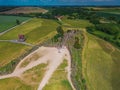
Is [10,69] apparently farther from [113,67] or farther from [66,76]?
[113,67]

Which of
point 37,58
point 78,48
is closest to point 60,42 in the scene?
point 78,48

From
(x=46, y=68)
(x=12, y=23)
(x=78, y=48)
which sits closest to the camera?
(x=46, y=68)

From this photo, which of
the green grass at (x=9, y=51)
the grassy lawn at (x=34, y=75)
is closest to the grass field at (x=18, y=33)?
the green grass at (x=9, y=51)

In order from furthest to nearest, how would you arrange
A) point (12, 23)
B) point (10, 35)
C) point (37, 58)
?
point (12, 23), point (10, 35), point (37, 58)

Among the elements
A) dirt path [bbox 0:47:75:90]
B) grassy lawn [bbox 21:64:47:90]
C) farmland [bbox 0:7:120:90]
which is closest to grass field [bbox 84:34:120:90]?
farmland [bbox 0:7:120:90]

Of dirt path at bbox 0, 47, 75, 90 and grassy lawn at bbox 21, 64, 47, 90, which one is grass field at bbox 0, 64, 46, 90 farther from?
dirt path at bbox 0, 47, 75, 90

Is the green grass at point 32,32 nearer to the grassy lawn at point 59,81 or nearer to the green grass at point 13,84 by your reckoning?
the grassy lawn at point 59,81
